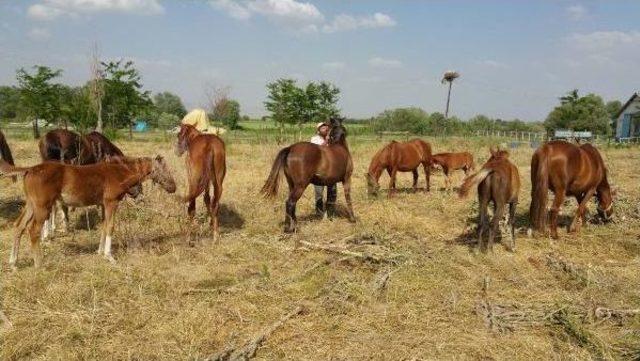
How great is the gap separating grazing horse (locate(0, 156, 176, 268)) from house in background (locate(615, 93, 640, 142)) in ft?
161

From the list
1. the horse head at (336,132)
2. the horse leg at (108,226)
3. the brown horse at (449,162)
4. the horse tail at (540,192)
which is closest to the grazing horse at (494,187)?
the horse tail at (540,192)

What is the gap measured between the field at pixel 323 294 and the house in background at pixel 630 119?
147 feet

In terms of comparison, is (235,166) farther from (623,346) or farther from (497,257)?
(623,346)

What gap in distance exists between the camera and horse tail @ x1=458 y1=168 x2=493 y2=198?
6.38 metres

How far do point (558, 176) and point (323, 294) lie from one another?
16.5 ft

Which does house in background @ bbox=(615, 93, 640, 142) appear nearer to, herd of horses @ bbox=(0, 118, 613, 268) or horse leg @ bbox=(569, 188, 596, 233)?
horse leg @ bbox=(569, 188, 596, 233)

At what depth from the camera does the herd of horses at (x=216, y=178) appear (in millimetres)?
5957

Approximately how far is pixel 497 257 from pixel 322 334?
3.46 meters

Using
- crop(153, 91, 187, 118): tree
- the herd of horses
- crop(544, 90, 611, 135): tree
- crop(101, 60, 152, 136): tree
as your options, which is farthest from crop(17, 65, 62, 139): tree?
crop(153, 91, 187, 118): tree

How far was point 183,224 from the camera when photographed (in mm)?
8258

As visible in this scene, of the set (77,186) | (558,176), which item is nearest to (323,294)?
(77,186)

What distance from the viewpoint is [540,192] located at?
7762 millimetres

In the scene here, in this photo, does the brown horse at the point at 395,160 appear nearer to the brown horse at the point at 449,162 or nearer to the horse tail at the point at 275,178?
the brown horse at the point at 449,162

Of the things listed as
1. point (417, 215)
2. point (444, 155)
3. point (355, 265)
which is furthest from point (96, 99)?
point (355, 265)
